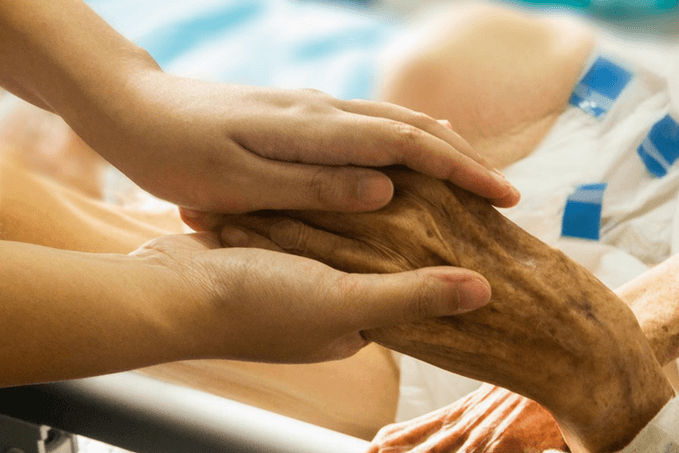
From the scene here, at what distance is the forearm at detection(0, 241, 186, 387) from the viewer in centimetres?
54

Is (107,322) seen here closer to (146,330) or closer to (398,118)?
(146,330)

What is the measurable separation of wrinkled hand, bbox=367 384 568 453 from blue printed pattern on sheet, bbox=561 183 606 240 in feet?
1.29

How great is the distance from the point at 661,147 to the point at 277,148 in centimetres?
80

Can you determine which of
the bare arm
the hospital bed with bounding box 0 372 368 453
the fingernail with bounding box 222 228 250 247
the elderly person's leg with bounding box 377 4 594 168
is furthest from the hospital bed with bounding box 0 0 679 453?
the bare arm

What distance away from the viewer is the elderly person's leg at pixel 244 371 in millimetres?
942

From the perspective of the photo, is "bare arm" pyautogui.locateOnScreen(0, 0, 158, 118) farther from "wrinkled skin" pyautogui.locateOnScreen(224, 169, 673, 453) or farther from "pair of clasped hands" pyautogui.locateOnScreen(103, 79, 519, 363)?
"wrinkled skin" pyautogui.locateOnScreen(224, 169, 673, 453)

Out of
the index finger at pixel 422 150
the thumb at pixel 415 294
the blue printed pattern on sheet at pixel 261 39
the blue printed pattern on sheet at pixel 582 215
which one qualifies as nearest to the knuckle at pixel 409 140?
the index finger at pixel 422 150

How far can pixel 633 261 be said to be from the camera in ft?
3.54

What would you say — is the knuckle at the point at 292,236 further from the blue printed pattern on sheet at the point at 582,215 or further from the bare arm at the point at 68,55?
the blue printed pattern on sheet at the point at 582,215

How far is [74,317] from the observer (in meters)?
0.55

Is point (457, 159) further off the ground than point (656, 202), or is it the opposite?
point (457, 159)

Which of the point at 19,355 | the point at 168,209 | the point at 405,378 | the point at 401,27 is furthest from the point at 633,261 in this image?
the point at 19,355

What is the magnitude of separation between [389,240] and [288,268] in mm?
116

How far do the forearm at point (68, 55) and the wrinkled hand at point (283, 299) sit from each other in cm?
21
